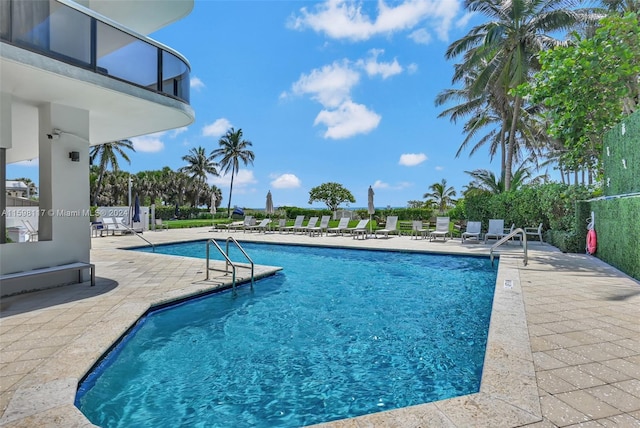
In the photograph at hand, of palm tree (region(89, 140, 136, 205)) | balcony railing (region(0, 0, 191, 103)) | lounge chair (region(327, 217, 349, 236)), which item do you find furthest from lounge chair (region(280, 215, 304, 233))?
palm tree (region(89, 140, 136, 205))

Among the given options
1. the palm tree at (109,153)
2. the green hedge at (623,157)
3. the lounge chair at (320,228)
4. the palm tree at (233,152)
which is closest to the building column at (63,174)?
the green hedge at (623,157)

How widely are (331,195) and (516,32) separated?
28252mm

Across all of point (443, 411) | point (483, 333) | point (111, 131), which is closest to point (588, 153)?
point (483, 333)

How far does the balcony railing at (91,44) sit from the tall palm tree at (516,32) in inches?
604

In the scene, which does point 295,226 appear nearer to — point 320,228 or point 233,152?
point 320,228

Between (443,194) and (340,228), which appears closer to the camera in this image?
(340,228)

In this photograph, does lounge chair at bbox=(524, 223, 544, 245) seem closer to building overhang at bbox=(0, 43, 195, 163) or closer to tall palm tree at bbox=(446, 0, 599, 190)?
tall palm tree at bbox=(446, 0, 599, 190)

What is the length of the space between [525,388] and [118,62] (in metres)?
7.55

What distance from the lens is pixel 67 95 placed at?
6.10 meters

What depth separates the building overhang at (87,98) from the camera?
197 inches

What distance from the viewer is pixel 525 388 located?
2695 millimetres

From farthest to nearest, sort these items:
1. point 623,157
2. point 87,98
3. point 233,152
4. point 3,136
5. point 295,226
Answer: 1. point 233,152
2. point 295,226
3. point 623,157
4. point 87,98
5. point 3,136

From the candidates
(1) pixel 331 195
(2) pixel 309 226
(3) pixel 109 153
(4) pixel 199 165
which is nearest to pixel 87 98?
(2) pixel 309 226

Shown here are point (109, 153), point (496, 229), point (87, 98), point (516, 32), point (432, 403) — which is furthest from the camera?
point (109, 153)
